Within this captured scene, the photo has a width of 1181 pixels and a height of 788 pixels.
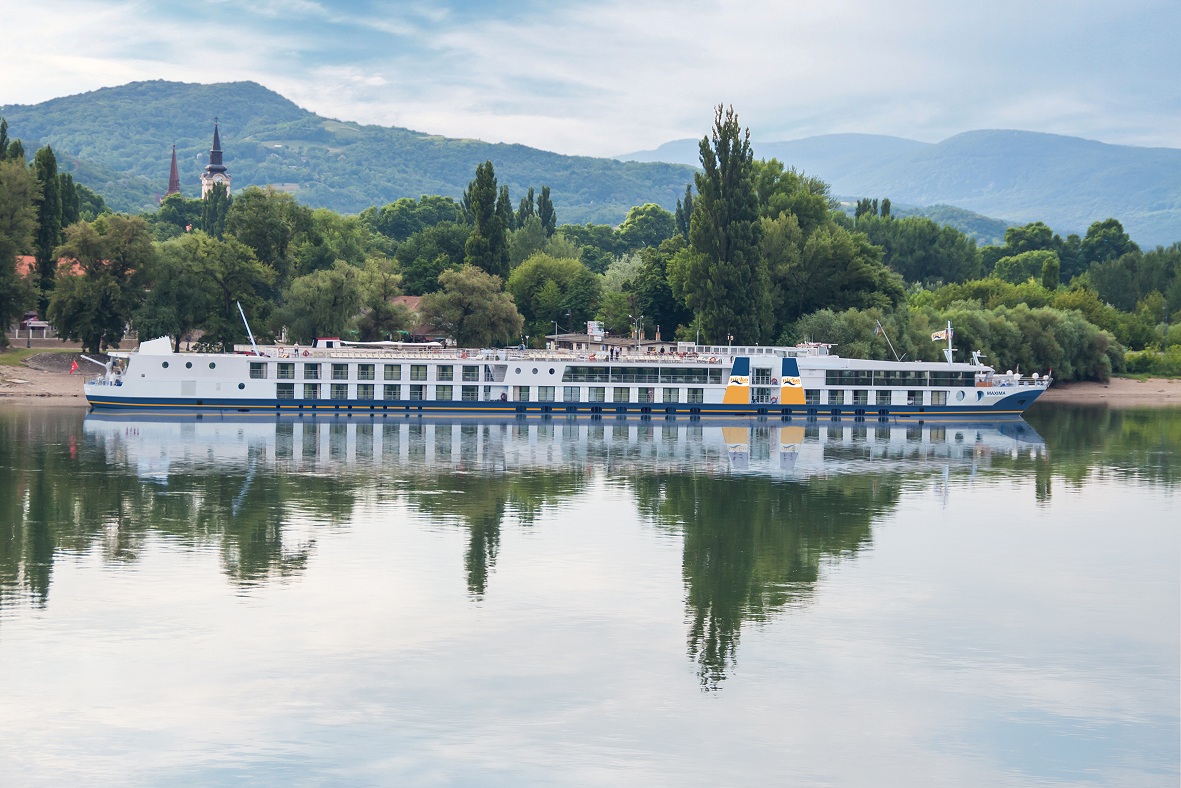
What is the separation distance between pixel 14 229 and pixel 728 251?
65.0 meters

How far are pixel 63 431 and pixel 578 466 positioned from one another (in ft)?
111

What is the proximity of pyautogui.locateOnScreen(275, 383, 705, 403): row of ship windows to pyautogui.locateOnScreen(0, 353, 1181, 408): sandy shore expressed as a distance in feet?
62.4

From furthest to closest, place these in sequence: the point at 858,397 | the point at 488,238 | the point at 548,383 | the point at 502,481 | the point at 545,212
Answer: the point at 545,212, the point at 488,238, the point at 858,397, the point at 548,383, the point at 502,481

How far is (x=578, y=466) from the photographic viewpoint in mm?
68062

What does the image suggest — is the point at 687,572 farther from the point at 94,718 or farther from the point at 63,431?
the point at 63,431

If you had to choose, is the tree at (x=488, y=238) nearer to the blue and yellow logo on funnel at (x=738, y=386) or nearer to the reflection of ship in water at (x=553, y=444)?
the reflection of ship in water at (x=553, y=444)

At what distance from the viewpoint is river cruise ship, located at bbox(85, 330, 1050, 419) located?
95000 mm

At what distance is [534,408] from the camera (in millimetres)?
100375

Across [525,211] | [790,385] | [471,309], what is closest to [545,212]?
[525,211]

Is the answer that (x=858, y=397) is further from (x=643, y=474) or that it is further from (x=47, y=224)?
(x=47, y=224)

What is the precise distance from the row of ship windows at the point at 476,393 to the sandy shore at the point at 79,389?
19026 millimetres

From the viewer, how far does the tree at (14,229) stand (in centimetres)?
11300

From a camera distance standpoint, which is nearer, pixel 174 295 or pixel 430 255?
pixel 174 295

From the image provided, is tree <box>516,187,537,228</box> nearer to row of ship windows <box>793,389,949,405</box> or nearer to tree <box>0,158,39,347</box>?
tree <box>0,158,39,347</box>
